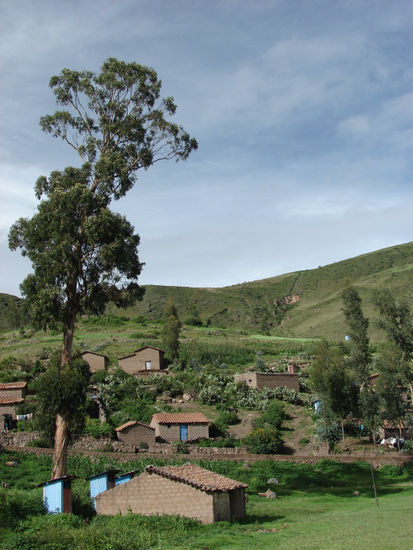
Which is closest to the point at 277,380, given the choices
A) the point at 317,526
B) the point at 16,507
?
the point at 317,526

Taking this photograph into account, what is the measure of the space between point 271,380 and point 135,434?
2203 cm

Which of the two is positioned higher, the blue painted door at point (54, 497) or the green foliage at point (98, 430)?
the blue painted door at point (54, 497)

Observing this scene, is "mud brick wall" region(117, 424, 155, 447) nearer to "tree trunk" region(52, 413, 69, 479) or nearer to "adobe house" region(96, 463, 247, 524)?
"adobe house" region(96, 463, 247, 524)

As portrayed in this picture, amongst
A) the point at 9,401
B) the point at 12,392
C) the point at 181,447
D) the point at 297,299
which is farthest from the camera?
the point at 297,299

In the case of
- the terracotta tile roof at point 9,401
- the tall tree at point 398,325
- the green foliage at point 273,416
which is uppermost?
the tall tree at point 398,325

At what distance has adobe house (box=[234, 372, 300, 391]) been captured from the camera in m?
58.8

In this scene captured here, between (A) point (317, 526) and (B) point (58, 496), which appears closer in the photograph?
(A) point (317, 526)

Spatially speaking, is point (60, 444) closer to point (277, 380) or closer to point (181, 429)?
point (181, 429)

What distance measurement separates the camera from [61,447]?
21312 mm

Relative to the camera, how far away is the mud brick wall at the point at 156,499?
2012 cm

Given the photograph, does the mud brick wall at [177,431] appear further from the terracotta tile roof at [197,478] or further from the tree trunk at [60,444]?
the tree trunk at [60,444]

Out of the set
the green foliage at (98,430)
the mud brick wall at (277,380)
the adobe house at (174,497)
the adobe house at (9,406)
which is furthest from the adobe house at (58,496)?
the mud brick wall at (277,380)

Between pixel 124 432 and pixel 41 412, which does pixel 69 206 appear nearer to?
pixel 41 412

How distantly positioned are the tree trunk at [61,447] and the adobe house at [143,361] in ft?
143
